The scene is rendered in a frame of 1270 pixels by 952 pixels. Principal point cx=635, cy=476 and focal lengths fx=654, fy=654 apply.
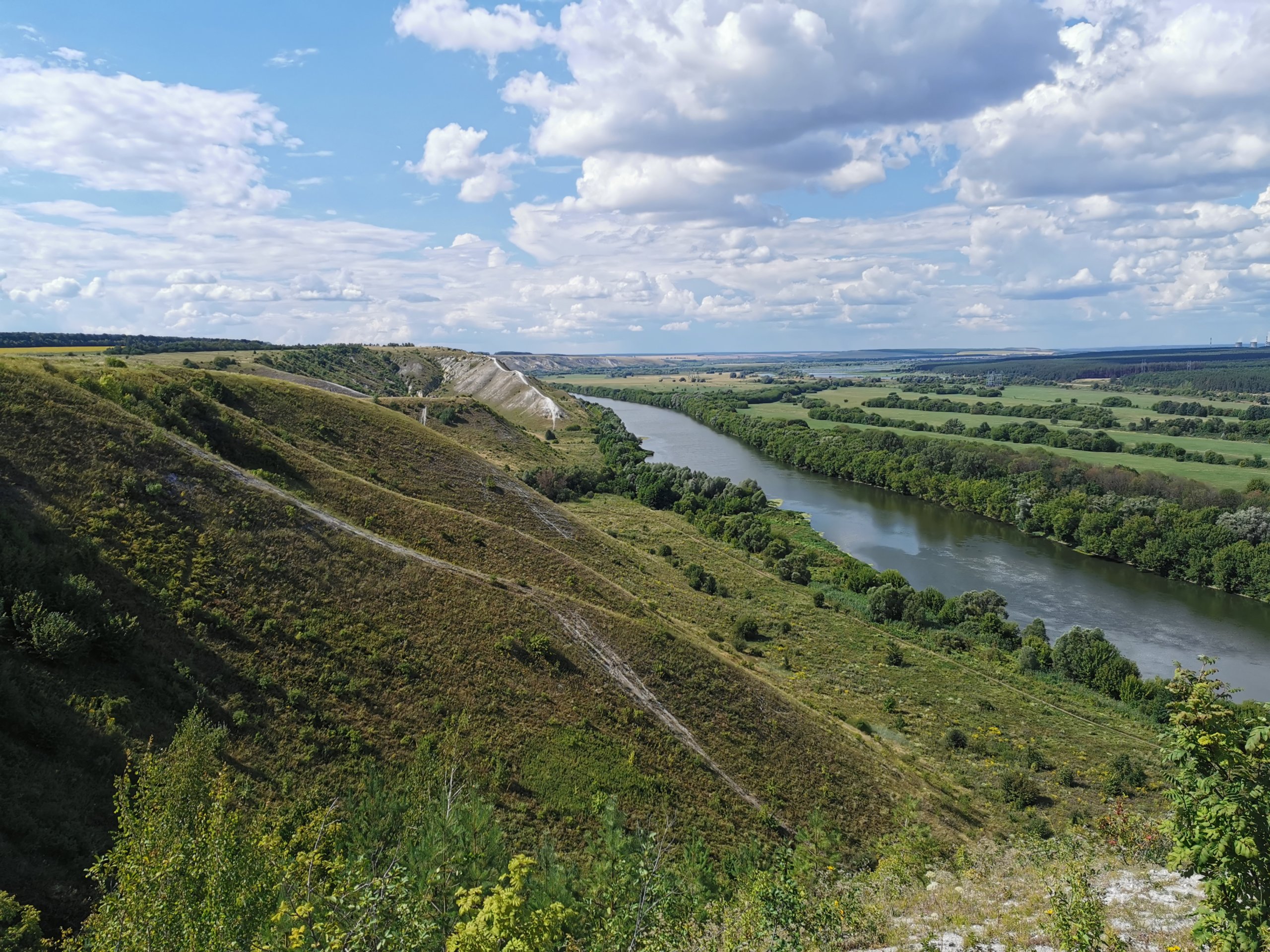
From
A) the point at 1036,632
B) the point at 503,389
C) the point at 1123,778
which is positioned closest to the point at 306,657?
the point at 1123,778

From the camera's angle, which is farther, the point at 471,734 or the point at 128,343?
the point at 128,343

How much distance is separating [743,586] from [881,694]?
17703 mm

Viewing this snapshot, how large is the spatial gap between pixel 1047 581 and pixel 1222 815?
59.5 metres

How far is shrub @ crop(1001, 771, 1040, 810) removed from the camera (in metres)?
27.9

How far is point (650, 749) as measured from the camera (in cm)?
2491

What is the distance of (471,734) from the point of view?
74.7 ft

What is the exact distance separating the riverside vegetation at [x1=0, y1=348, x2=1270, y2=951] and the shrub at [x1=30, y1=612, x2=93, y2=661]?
0.29ft

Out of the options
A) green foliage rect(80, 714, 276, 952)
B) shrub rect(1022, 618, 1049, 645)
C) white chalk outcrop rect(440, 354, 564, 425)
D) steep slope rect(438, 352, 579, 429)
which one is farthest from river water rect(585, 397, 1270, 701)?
white chalk outcrop rect(440, 354, 564, 425)

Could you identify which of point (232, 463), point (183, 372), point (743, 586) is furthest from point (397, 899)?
point (743, 586)

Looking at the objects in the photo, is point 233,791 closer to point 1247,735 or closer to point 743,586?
point 1247,735

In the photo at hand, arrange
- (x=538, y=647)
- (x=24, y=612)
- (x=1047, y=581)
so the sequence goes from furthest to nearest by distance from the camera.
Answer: (x=1047, y=581) → (x=538, y=647) → (x=24, y=612)

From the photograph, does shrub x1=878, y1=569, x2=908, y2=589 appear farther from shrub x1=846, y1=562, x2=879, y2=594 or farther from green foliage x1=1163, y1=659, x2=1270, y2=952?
green foliage x1=1163, y1=659, x2=1270, y2=952

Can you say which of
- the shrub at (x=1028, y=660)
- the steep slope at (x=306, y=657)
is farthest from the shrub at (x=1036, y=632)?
the steep slope at (x=306, y=657)

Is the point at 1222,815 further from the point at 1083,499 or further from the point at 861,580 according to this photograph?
the point at 1083,499
